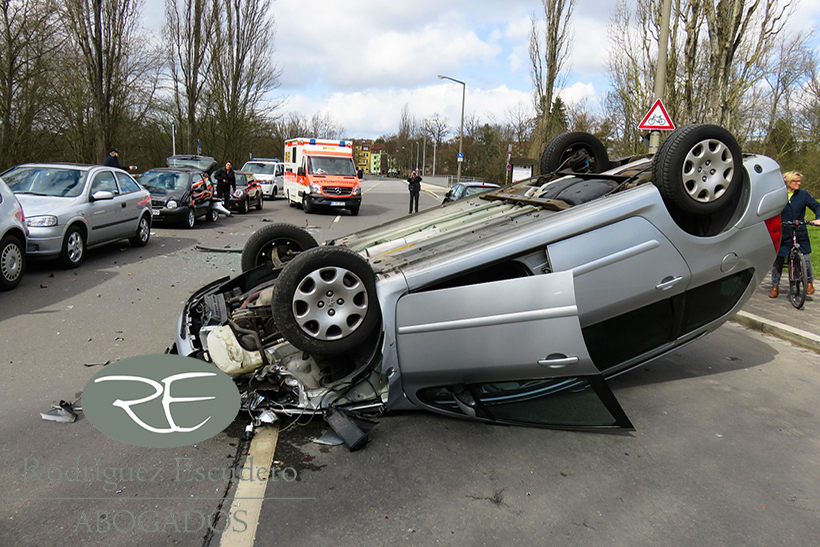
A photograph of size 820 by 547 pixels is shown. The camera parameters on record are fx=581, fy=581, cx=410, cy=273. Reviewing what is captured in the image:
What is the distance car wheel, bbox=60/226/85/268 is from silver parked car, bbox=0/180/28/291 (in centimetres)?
102

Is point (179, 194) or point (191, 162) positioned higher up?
point (191, 162)

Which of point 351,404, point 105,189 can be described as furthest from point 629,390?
point 105,189

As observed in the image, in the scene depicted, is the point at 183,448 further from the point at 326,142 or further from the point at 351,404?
the point at 326,142

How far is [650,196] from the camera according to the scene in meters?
3.98

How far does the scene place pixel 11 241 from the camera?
24.8ft

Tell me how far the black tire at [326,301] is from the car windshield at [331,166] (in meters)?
18.9

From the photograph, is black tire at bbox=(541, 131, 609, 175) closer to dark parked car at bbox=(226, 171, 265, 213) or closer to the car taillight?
the car taillight

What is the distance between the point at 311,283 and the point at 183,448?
124cm

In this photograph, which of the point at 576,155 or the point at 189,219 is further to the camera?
the point at 189,219

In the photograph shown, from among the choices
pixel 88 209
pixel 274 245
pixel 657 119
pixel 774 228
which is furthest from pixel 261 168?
pixel 774 228

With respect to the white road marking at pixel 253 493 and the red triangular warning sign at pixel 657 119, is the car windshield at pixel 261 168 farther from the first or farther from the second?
the white road marking at pixel 253 493

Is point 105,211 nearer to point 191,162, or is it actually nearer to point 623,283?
point 623,283

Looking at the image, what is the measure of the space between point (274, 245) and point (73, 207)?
5.58m

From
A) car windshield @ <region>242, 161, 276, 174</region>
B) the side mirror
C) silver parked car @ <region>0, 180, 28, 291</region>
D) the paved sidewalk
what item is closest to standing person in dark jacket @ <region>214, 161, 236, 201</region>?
car windshield @ <region>242, 161, 276, 174</region>
